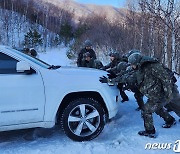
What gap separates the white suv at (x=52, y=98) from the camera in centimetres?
418

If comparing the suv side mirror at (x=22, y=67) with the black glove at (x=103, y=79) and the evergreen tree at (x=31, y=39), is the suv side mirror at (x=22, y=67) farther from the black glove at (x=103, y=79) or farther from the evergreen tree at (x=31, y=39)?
the evergreen tree at (x=31, y=39)

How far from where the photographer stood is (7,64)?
4.26 metres

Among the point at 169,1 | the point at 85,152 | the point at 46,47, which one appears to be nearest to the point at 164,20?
the point at 169,1

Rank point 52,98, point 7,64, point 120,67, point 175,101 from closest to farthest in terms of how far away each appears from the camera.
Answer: point 7,64, point 52,98, point 175,101, point 120,67

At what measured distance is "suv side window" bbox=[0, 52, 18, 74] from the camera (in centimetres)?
422

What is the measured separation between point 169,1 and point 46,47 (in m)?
33.2

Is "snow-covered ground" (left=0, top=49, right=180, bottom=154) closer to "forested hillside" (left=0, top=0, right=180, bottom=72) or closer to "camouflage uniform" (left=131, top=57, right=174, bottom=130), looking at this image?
"camouflage uniform" (left=131, top=57, right=174, bottom=130)

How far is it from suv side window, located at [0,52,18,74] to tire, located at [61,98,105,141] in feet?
3.40

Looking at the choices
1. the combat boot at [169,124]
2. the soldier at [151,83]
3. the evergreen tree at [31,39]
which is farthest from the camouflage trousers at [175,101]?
the evergreen tree at [31,39]

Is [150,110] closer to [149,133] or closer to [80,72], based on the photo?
[149,133]

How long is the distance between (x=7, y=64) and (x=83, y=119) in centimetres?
147

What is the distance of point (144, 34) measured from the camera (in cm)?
2191

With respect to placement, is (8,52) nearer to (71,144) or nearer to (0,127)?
(0,127)

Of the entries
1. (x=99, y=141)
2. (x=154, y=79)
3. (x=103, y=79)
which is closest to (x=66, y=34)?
(x=103, y=79)
